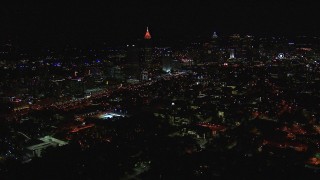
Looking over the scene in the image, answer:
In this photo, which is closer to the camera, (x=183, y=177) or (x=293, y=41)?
(x=183, y=177)

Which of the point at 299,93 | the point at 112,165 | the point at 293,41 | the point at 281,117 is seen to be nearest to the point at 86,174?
the point at 112,165

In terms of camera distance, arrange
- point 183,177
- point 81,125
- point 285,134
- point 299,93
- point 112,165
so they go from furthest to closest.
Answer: point 299,93 < point 81,125 < point 285,134 < point 112,165 < point 183,177

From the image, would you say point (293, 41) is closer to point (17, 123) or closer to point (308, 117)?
point (308, 117)

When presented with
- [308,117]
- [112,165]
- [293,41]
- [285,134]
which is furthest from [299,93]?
[293,41]

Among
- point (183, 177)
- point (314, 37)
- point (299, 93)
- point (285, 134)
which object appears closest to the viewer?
point (183, 177)

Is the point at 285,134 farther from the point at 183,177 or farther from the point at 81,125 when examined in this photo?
the point at 81,125

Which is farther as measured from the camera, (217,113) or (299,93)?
(299,93)

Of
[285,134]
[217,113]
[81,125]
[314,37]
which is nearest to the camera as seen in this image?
[285,134]
